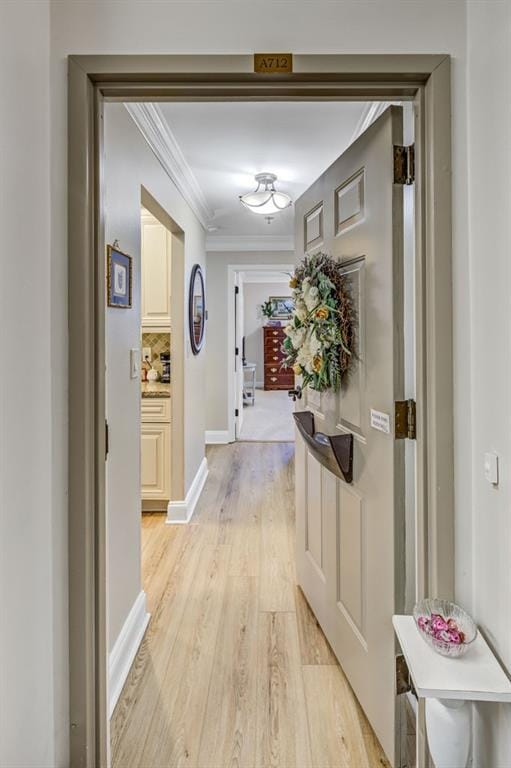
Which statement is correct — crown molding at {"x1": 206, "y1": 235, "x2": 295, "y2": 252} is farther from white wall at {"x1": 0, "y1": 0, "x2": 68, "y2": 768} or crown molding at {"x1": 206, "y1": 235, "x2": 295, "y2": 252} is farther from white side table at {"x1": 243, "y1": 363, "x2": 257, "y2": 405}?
white wall at {"x1": 0, "y1": 0, "x2": 68, "y2": 768}

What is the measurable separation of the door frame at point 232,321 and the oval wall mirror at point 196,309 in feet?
4.35

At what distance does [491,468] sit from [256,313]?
10568 mm

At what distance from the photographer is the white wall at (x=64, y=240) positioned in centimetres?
105

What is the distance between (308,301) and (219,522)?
2.23 m

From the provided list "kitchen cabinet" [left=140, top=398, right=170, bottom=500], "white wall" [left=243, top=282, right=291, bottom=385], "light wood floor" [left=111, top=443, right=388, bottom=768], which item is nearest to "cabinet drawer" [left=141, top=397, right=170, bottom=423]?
"kitchen cabinet" [left=140, top=398, right=170, bottom=500]

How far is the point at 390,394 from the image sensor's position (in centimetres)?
139

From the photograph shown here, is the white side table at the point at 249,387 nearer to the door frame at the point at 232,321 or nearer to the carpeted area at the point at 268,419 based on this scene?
the carpeted area at the point at 268,419

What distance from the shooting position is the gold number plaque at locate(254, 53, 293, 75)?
1202 mm

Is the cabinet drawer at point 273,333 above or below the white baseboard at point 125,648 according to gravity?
above

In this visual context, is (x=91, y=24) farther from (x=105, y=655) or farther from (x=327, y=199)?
(x=105, y=655)

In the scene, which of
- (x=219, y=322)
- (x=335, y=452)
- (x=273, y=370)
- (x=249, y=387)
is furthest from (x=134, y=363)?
(x=273, y=370)

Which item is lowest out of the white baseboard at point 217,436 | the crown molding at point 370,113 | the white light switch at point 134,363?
the white baseboard at point 217,436

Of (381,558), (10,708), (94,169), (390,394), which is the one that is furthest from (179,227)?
(10,708)

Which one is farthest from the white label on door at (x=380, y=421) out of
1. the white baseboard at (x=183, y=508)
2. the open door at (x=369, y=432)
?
the white baseboard at (x=183, y=508)
